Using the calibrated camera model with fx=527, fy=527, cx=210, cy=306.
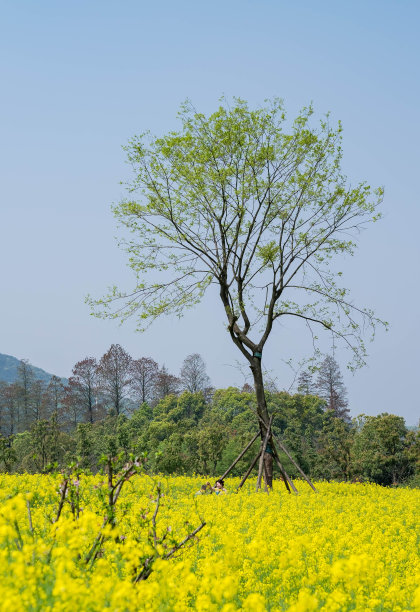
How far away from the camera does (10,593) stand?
3.17 m

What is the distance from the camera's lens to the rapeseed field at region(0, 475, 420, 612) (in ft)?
12.2

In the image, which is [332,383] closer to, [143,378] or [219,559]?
[143,378]

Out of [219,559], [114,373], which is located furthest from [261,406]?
[114,373]

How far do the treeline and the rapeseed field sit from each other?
6.11ft

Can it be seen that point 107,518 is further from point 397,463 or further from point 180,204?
point 397,463

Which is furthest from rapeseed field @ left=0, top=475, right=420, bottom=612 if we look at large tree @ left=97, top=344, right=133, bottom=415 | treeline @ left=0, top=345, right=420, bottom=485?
large tree @ left=97, top=344, right=133, bottom=415

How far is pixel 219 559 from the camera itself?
659 cm

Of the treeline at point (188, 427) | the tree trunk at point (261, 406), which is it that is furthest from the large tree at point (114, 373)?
the tree trunk at point (261, 406)

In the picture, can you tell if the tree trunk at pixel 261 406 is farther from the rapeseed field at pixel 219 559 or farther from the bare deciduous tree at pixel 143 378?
the bare deciduous tree at pixel 143 378

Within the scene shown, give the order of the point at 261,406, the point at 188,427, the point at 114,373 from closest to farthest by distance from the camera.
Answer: the point at 261,406 < the point at 188,427 < the point at 114,373

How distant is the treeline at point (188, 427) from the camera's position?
101ft

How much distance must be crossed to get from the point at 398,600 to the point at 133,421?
4333cm

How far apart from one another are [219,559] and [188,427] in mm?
38171

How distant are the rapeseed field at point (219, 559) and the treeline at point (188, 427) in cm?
186
